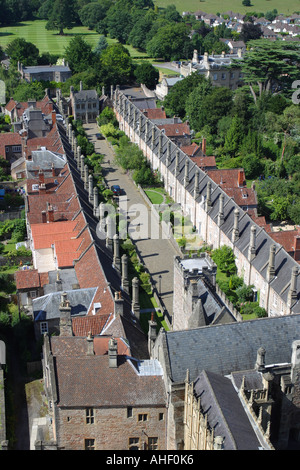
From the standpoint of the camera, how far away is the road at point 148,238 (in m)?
76.2

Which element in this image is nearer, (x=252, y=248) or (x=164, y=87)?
(x=252, y=248)

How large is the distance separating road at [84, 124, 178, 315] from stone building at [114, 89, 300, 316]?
5020 millimetres

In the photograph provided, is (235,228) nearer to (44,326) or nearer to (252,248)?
(252,248)

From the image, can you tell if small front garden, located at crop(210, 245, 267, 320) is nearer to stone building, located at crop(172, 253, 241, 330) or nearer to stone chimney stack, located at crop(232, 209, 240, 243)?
stone chimney stack, located at crop(232, 209, 240, 243)

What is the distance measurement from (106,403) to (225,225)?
136 ft

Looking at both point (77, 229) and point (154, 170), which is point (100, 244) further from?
point (154, 170)

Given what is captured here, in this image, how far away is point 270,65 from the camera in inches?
5512

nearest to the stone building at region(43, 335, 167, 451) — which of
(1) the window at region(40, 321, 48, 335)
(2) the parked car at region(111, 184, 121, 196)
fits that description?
(1) the window at region(40, 321, 48, 335)

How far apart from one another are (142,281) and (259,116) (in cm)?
6715

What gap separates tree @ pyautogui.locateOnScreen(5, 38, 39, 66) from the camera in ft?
586

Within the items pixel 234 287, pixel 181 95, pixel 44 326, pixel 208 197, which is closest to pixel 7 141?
pixel 208 197

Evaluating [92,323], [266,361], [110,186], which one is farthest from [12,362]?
[110,186]
